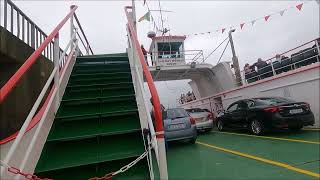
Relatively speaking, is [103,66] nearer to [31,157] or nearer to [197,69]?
[31,157]

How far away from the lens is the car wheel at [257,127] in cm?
875

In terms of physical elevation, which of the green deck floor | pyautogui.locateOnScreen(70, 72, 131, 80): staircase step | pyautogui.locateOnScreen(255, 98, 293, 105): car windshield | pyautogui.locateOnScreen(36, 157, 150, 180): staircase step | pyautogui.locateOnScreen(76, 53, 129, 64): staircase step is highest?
pyautogui.locateOnScreen(76, 53, 129, 64): staircase step

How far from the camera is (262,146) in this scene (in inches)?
272

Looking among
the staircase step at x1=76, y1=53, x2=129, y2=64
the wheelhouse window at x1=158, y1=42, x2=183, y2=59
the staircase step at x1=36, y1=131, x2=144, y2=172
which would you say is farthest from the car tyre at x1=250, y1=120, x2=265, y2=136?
the wheelhouse window at x1=158, y1=42, x2=183, y2=59

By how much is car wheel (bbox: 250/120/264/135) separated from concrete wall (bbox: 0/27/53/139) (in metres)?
7.42

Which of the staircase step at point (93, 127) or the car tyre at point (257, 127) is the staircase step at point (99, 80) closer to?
the staircase step at point (93, 127)

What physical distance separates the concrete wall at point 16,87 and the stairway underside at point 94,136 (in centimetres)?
88

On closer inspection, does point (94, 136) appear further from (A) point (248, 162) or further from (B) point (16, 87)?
(A) point (248, 162)

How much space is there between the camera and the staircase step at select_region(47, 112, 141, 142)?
3.50m

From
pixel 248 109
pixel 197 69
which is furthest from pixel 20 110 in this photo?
pixel 197 69

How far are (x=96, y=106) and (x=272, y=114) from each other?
248 inches

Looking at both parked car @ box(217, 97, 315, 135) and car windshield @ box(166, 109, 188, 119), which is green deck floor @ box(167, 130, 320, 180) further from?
car windshield @ box(166, 109, 188, 119)

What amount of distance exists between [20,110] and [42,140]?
6.52 feet

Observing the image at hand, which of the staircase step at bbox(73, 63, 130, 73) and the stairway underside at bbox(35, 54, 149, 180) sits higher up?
the staircase step at bbox(73, 63, 130, 73)
